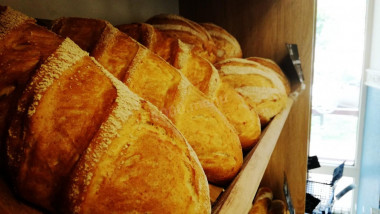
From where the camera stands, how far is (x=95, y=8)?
3.09 ft

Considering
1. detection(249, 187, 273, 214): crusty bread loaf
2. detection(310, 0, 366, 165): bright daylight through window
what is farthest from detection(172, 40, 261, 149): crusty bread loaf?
detection(310, 0, 366, 165): bright daylight through window

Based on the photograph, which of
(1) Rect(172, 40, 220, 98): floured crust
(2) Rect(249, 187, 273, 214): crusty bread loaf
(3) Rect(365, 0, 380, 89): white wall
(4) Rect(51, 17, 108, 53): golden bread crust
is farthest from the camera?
(3) Rect(365, 0, 380, 89): white wall

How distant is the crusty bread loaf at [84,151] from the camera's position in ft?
1.17

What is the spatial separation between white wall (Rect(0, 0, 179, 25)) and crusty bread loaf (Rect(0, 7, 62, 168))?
0.94ft

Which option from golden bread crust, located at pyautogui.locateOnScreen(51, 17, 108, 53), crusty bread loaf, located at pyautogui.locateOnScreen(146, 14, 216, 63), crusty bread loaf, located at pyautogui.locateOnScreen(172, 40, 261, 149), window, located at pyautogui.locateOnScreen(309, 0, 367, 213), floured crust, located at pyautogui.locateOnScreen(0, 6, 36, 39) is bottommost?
window, located at pyautogui.locateOnScreen(309, 0, 367, 213)

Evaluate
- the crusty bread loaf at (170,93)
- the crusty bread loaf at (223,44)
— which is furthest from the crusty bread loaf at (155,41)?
the crusty bread loaf at (223,44)

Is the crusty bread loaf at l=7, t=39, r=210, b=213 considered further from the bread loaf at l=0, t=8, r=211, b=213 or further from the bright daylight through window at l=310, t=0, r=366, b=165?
the bright daylight through window at l=310, t=0, r=366, b=165

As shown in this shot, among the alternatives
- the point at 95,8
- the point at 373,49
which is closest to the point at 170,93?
the point at 95,8

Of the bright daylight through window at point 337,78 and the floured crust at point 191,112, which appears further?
the bright daylight through window at point 337,78

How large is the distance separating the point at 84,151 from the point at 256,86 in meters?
0.83

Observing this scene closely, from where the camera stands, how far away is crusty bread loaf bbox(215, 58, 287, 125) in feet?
3.40

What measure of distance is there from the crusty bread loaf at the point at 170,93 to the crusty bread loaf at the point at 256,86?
1.43 feet

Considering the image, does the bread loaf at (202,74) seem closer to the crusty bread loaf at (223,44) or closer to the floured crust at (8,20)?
the floured crust at (8,20)

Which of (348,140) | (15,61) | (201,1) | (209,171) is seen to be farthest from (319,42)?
(15,61)
